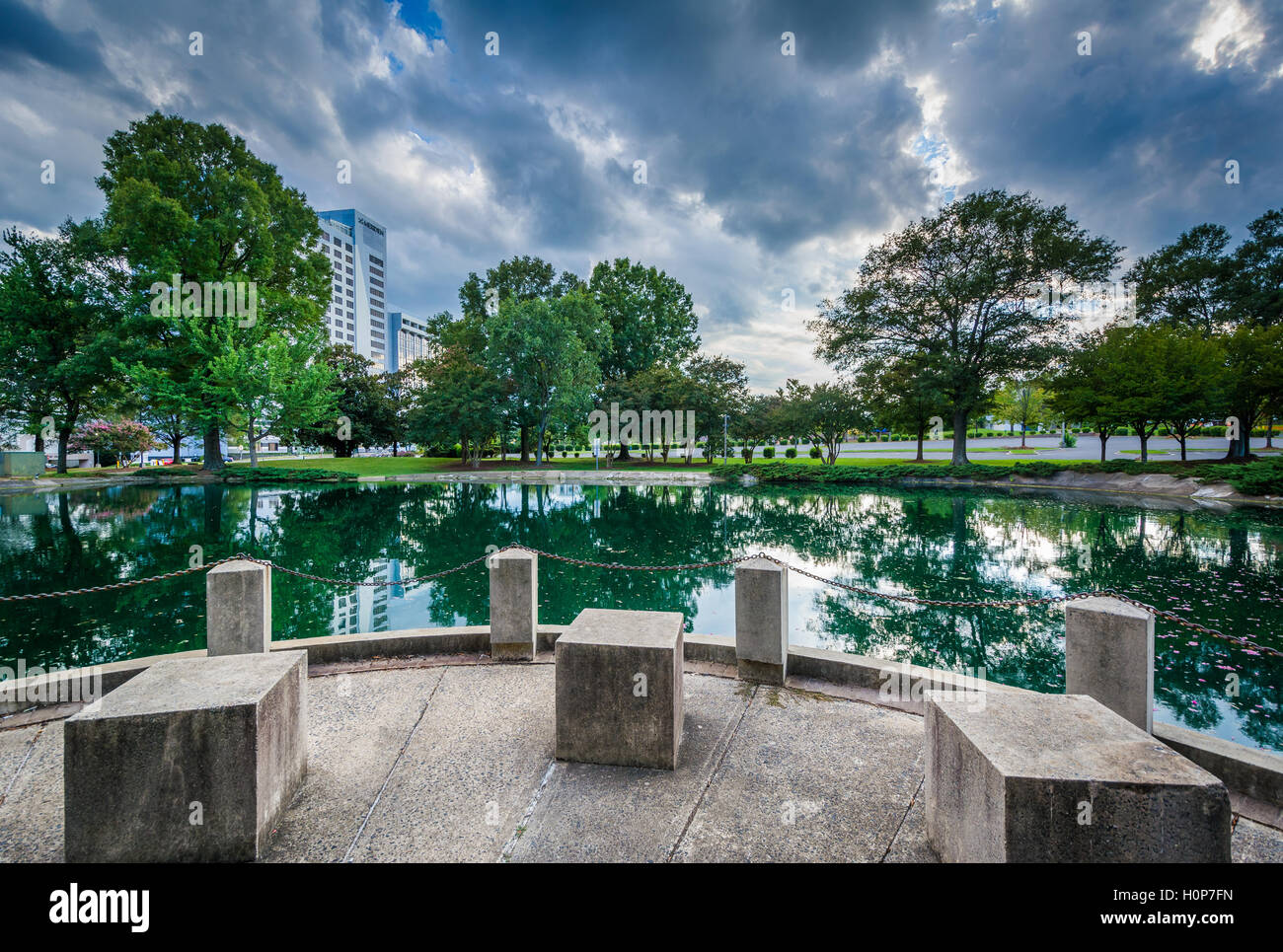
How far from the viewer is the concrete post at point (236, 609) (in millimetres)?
5344

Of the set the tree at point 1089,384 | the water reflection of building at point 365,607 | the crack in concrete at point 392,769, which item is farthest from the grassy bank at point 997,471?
the crack in concrete at point 392,769

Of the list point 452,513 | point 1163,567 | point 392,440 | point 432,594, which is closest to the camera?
point 432,594

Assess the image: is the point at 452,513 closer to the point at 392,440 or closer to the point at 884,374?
the point at 884,374

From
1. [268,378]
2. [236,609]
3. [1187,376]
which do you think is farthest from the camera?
[268,378]

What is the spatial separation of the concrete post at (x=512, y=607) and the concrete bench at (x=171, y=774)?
2.81 m

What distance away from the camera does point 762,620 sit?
5.45 metres

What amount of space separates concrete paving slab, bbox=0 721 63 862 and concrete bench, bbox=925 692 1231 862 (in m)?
4.88

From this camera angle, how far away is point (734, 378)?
5322 cm

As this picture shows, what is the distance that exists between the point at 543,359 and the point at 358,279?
373ft

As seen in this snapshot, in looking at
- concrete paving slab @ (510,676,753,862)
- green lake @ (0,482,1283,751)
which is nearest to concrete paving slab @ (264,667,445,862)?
concrete paving slab @ (510,676,753,862)

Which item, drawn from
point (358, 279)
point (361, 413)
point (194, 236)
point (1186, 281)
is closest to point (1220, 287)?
point (1186, 281)

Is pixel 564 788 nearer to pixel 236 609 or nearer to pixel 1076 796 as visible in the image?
pixel 1076 796
